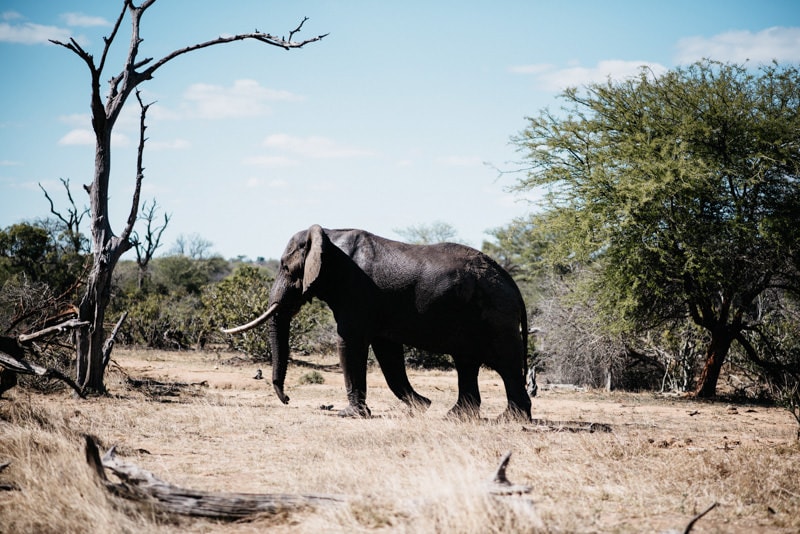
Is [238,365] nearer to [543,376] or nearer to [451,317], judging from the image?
[543,376]

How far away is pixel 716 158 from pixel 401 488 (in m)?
13.3

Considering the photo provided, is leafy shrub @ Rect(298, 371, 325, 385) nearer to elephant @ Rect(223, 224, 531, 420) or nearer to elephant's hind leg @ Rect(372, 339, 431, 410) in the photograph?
elephant's hind leg @ Rect(372, 339, 431, 410)

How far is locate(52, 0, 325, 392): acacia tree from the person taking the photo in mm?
12398

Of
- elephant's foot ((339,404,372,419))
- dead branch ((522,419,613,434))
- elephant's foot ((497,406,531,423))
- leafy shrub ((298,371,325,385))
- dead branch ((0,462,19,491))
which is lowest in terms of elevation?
dead branch ((0,462,19,491))

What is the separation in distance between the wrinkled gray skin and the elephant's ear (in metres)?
0.01

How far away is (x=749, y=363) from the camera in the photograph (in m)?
18.4

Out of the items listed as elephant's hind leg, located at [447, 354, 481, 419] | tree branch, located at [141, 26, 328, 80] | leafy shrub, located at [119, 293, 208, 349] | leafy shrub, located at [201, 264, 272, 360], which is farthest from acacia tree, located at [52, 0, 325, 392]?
leafy shrub, located at [119, 293, 208, 349]

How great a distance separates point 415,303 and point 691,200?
881cm

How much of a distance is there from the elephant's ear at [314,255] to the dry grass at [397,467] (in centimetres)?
202

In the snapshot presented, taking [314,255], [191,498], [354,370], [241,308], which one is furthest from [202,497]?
[241,308]

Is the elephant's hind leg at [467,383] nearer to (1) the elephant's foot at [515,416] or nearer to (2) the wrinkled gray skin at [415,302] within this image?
(2) the wrinkled gray skin at [415,302]

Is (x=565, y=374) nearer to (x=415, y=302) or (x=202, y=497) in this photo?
(x=415, y=302)

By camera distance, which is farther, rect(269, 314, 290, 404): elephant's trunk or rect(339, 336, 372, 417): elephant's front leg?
rect(269, 314, 290, 404): elephant's trunk

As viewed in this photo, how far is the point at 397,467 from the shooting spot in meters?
7.18
